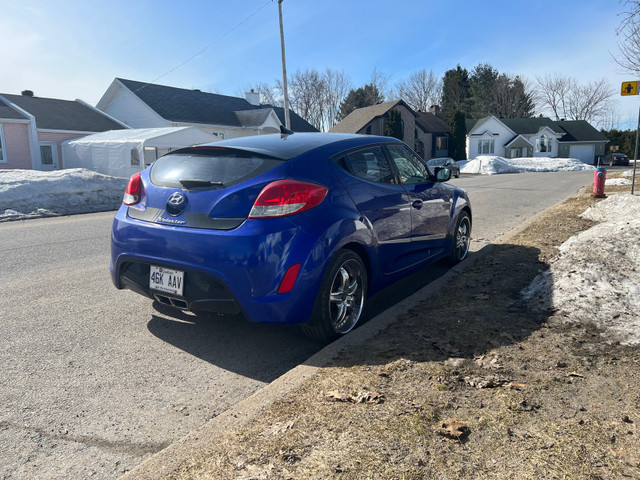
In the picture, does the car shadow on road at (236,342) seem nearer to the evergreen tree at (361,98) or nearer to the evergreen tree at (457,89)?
the evergreen tree at (361,98)

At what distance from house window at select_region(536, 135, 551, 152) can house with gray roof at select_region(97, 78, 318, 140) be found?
44387mm

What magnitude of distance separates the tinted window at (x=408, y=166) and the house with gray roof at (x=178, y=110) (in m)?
30.5

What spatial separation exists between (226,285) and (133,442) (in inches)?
45.9

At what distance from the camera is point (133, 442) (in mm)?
2582

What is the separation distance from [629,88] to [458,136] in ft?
166

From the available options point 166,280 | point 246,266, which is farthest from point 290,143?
point 166,280

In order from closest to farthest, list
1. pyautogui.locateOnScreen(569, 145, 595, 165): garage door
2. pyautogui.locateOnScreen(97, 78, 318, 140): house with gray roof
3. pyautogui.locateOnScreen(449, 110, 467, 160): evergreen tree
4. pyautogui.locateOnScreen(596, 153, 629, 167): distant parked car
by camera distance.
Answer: pyautogui.locateOnScreen(97, 78, 318, 140): house with gray roof, pyautogui.locateOnScreen(596, 153, 629, 167): distant parked car, pyautogui.locateOnScreen(449, 110, 467, 160): evergreen tree, pyautogui.locateOnScreen(569, 145, 595, 165): garage door

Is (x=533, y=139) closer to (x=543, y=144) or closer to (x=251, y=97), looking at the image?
(x=543, y=144)

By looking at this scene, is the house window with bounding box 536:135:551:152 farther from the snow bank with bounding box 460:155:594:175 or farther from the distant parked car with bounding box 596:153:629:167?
the snow bank with bounding box 460:155:594:175

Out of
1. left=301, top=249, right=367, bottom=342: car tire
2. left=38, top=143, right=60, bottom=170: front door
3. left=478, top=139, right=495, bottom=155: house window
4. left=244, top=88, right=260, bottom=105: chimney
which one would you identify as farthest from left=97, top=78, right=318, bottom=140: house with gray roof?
left=478, top=139, right=495, bottom=155: house window

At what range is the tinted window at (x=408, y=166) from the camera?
4945 mm

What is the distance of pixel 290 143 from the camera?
13.4 feet

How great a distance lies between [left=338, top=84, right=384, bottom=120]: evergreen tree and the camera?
8131cm

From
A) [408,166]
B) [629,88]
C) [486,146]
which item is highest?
[486,146]
